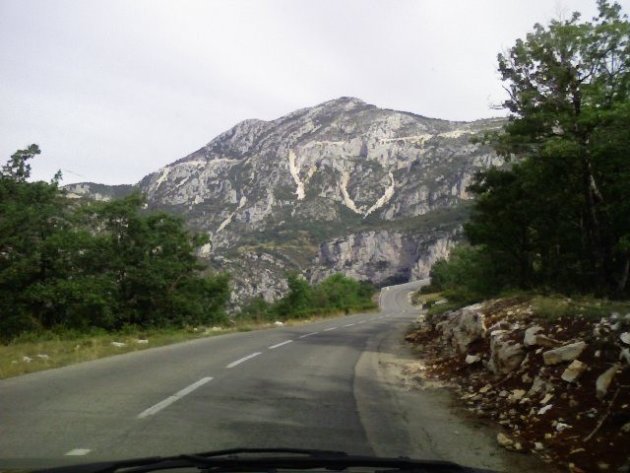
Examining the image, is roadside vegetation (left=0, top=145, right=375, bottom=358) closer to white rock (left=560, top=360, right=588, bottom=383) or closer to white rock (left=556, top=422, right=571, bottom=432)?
white rock (left=560, top=360, right=588, bottom=383)

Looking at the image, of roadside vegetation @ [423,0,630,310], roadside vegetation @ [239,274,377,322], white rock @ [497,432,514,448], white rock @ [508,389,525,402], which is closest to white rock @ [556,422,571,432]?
white rock @ [497,432,514,448]

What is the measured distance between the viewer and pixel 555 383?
6.78 meters

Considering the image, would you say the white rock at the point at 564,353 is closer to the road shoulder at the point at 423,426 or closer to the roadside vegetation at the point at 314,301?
the road shoulder at the point at 423,426

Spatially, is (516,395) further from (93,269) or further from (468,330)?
(93,269)

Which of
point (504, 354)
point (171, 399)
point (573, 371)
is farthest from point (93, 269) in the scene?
point (573, 371)

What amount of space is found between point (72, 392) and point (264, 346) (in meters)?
8.30

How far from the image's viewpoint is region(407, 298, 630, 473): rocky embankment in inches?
205

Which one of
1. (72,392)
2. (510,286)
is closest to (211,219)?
(510,286)

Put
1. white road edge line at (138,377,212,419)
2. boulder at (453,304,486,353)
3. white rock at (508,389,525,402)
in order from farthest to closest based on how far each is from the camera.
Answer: boulder at (453,304,486,353)
white rock at (508,389,525,402)
white road edge line at (138,377,212,419)

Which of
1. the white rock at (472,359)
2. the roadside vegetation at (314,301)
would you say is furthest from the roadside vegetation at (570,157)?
the roadside vegetation at (314,301)

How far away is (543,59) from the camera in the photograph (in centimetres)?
1997

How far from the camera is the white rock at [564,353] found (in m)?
7.00

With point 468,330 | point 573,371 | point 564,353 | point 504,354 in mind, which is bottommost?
point 468,330

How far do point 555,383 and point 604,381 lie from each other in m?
0.86
